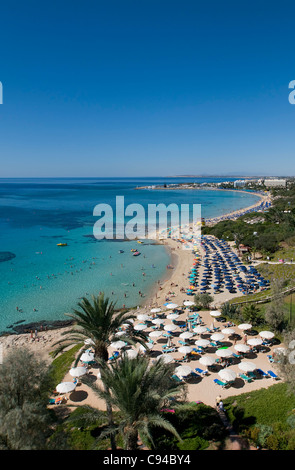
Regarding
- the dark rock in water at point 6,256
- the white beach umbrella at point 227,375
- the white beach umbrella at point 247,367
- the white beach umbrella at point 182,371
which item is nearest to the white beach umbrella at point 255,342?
the white beach umbrella at point 247,367

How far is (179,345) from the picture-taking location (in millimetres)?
18250

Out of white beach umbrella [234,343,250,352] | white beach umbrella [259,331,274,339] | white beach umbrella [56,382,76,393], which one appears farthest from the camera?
white beach umbrella [259,331,274,339]

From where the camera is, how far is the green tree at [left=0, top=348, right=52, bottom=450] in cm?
745

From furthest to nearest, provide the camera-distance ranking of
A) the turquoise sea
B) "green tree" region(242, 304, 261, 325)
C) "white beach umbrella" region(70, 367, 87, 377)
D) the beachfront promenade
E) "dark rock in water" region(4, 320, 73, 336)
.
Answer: the turquoise sea → "dark rock in water" region(4, 320, 73, 336) → "green tree" region(242, 304, 261, 325) → "white beach umbrella" region(70, 367, 87, 377) → the beachfront promenade

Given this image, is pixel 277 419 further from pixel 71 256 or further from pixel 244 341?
pixel 71 256

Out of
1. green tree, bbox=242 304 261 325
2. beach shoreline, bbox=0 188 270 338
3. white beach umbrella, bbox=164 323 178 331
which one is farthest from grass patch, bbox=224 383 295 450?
beach shoreline, bbox=0 188 270 338

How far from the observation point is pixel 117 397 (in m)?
8.77

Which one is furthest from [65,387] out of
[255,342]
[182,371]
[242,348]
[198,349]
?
[255,342]

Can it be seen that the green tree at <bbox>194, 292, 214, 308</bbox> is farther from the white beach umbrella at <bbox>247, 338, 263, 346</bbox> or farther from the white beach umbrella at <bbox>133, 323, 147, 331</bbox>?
the white beach umbrella at <bbox>247, 338, 263, 346</bbox>

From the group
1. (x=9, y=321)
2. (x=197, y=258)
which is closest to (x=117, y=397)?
(x=9, y=321)

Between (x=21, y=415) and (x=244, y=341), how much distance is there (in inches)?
549

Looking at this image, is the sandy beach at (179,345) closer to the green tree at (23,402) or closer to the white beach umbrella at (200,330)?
the white beach umbrella at (200,330)

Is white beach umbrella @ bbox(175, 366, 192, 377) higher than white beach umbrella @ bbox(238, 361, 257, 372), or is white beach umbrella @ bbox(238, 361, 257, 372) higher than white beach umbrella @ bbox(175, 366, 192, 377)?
white beach umbrella @ bbox(238, 361, 257, 372)

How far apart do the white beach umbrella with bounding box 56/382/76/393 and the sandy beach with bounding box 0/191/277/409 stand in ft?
2.18
